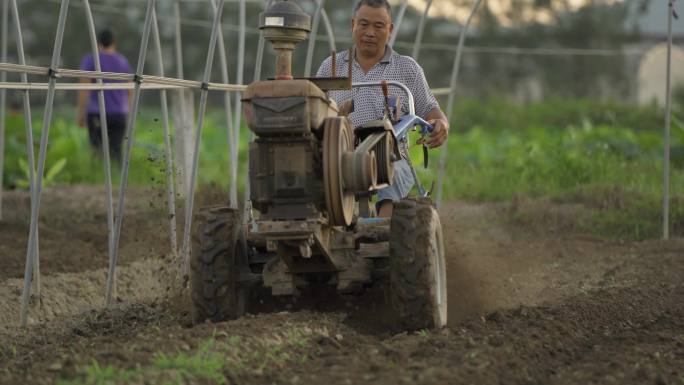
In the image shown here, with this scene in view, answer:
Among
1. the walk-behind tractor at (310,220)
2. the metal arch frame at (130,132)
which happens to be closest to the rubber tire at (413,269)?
the walk-behind tractor at (310,220)

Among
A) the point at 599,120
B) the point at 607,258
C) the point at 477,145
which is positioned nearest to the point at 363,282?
the point at 607,258

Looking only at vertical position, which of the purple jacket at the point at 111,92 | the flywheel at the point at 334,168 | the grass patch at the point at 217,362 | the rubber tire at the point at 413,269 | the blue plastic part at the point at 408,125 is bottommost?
the grass patch at the point at 217,362

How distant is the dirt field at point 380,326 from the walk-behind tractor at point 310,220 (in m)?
0.23

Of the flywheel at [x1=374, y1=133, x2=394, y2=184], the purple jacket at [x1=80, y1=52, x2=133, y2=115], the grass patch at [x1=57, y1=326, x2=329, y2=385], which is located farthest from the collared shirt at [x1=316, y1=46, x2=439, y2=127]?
the purple jacket at [x1=80, y1=52, x2=133, y2=115]

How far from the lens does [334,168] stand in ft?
16.3

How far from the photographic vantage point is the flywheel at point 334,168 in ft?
16.3

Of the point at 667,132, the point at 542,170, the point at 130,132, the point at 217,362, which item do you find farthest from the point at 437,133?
the point at 542,170

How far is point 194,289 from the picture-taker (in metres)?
5.51

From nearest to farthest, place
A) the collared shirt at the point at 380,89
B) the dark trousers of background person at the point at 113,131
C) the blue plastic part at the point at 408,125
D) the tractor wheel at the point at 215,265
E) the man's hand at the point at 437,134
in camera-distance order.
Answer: the tractor wheel at the point at 215,265, the blue plastic part at the point at 408,125, the man's hand at the point at 437,134, the collared shirt at the point at 380,89, the dark trousers of background person at the point at 113,131

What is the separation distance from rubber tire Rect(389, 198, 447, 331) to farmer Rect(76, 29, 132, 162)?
7911 millimetres

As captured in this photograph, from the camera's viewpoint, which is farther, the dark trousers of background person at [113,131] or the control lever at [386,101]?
the dark trousers of background person at [113,131]

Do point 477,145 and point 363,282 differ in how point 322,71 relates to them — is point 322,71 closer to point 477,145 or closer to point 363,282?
point 363,282

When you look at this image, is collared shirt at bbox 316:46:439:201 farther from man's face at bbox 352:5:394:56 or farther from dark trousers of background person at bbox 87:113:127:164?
dark trousers of background person at bbox 87:113:127:164

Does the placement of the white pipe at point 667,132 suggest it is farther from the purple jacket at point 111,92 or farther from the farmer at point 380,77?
the purple jacket at point 111,92
